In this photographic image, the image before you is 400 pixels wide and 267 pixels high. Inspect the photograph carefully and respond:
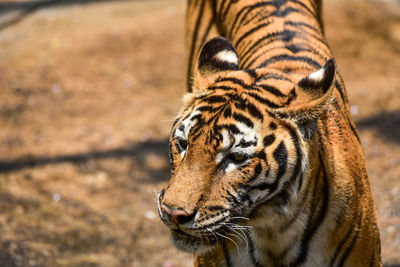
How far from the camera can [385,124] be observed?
5.89 metres

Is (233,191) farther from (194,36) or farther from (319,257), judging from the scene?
(194,36)

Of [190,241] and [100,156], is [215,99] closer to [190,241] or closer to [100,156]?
[190,241]

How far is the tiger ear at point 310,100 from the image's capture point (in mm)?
2266

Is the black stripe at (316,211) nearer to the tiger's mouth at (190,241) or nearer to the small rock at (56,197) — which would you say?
the tiger's mouth at (190,241)

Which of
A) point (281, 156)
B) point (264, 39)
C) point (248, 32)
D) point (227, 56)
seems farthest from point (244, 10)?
point (281, 156)

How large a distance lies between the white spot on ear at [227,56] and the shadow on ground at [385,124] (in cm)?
339

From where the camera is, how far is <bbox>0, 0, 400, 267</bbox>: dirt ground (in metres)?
4.59

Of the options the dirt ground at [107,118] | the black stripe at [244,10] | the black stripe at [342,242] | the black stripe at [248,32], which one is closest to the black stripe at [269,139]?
the black stripe at [342,242]

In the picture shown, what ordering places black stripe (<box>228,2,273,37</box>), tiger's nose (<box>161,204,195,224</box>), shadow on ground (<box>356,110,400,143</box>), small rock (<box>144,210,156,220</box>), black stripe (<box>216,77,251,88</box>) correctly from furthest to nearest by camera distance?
shadow on ground (<box>356,110,400,143</box>)
small rock (<box>144,210,156,220</box>)
black stripe (<box>228,2,273,37</box>)
black stripe (<box>216,77,251,88</box>)
tiger's nose (<box>161,204,195,224</box>)

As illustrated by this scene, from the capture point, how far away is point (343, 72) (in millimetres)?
6832

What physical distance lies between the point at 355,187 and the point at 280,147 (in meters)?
0.57

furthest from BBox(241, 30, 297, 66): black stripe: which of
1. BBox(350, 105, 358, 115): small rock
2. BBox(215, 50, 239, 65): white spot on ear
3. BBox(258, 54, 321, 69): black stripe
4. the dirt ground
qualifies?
BBox(350, 105, 358, 115): small rock

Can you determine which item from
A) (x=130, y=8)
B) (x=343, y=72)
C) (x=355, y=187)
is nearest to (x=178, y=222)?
(x=355, y=187)

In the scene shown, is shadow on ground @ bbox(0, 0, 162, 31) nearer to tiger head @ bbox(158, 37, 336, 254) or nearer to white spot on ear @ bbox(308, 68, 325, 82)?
tiger head @ bbox(158, 37, 336, 254)
